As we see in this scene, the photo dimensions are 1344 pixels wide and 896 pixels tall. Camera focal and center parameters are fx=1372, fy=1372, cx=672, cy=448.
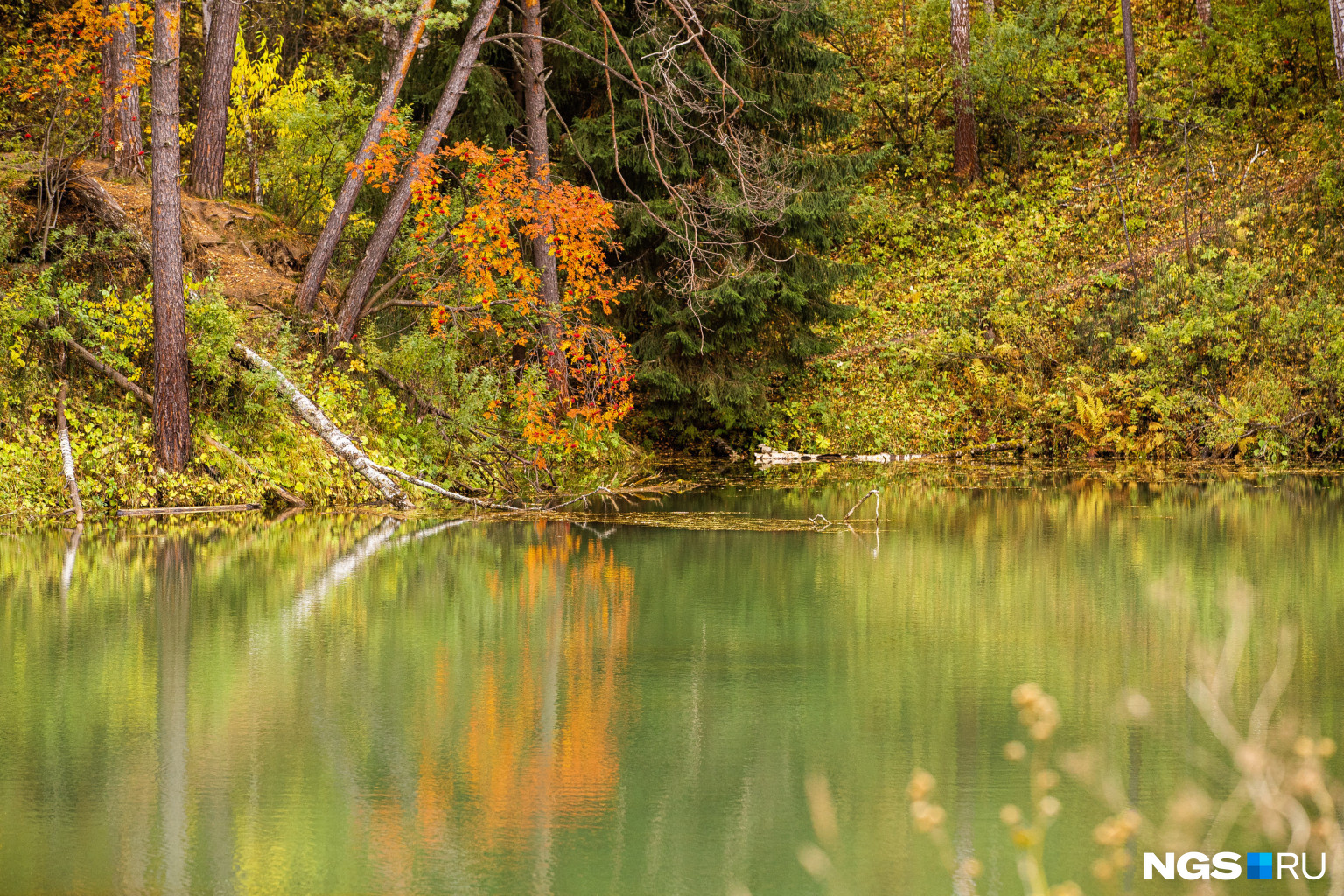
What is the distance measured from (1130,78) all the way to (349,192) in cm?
1676

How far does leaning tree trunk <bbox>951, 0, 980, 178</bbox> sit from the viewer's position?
2689 cm

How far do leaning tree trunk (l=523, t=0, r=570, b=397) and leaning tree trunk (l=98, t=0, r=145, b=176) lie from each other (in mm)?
4997

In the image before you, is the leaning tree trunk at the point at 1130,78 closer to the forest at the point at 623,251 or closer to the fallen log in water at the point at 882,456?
the forest at the point at 623,251

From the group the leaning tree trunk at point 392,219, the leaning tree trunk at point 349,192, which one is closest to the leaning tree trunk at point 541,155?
the leaning tree trunk at point 392,219

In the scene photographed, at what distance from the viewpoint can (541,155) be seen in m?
18.6

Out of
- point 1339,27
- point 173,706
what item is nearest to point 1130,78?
point 1339,27

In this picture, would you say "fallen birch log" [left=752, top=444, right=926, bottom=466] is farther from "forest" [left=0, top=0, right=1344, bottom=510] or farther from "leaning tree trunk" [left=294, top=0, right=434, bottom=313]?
"leaning tree trunk" [left=294, top=0, right=434, bottom=313]

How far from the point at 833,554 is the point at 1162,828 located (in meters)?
6.69

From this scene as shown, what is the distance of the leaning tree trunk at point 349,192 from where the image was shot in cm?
1630

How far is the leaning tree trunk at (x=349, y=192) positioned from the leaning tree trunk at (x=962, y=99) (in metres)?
13.6

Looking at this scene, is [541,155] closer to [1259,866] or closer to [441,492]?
[441,492]

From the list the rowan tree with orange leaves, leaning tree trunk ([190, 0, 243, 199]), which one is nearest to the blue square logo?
the rowan tree with orange leaves

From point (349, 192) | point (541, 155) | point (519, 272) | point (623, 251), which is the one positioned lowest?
point (519, 272)

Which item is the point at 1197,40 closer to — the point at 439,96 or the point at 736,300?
the point at 736,300
